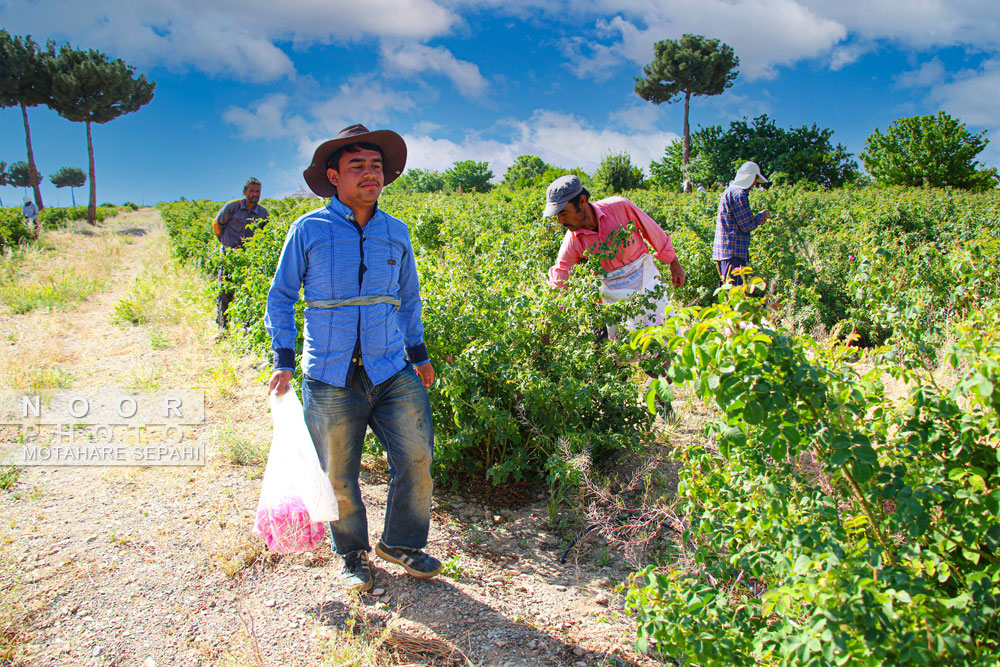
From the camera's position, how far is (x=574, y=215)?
3.81m

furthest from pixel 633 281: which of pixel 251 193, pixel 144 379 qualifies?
pixel 251 193

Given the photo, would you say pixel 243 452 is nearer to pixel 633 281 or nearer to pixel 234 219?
pixel 633 281

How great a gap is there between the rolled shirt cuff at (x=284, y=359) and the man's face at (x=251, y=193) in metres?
5.18

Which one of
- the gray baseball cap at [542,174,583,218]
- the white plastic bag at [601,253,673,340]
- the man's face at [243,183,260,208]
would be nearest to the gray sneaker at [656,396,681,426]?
the white plastic bag at [601,253,673,340]

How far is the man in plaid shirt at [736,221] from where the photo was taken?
222 inches

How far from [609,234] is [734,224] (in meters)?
2.46

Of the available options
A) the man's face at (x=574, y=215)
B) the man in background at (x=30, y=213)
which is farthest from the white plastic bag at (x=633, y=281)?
the man in background at (x=30, y=213)

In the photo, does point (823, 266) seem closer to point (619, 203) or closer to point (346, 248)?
point (619, 203)

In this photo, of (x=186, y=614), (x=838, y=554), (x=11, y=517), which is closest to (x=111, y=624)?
(x=186, y=614)

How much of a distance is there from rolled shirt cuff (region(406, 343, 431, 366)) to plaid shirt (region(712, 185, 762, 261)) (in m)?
3.87

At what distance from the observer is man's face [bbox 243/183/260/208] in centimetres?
705

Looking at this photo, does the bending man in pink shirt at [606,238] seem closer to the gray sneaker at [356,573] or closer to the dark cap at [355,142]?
the dark cap at [355,142]

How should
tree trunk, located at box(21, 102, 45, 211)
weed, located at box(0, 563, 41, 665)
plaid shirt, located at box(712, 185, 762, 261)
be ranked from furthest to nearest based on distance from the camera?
tree trunk, located at box(21, 102, 45, 211)
plaid shirt, located at box(712, 185, 762, 261)
weed, located at box(0, 563, 41, 665)

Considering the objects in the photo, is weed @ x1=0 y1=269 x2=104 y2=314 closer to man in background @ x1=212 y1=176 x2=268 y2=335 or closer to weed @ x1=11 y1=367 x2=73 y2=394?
man in background @ x1=212 y1=176 x2=268 y2=335
